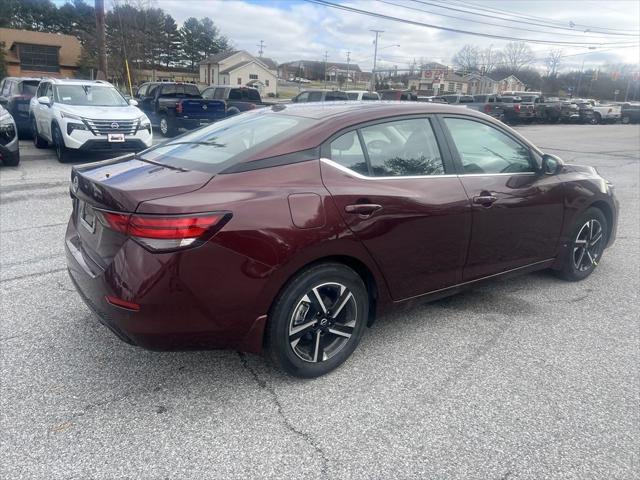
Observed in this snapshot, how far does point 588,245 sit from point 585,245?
62mm

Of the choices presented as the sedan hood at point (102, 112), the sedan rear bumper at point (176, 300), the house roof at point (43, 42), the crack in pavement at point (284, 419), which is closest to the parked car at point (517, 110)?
the sedan hood at point (102, 112)

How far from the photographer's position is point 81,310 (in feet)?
12.8

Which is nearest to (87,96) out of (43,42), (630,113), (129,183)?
(129,183)

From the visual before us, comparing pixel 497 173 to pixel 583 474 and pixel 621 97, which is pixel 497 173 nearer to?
pixel 583 474

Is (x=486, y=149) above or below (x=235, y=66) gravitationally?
below

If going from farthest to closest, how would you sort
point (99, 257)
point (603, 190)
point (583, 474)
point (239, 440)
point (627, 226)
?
point (627, 226)
point (603, 190)
point (99, 257)
point (239, 440)
point (583, 474)

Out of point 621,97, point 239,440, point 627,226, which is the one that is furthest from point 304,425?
point 621,97

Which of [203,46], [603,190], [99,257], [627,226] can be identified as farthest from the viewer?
[203,46]

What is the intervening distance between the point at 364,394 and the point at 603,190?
3264 mm

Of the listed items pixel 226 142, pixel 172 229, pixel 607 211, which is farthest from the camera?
pixel 607 211

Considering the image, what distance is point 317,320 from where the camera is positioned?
3.00 meters

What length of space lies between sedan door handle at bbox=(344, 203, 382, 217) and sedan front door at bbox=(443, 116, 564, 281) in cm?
87

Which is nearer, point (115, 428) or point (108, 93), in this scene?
point (115, 428)

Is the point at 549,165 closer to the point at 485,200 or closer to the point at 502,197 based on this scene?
the point at 502,197
